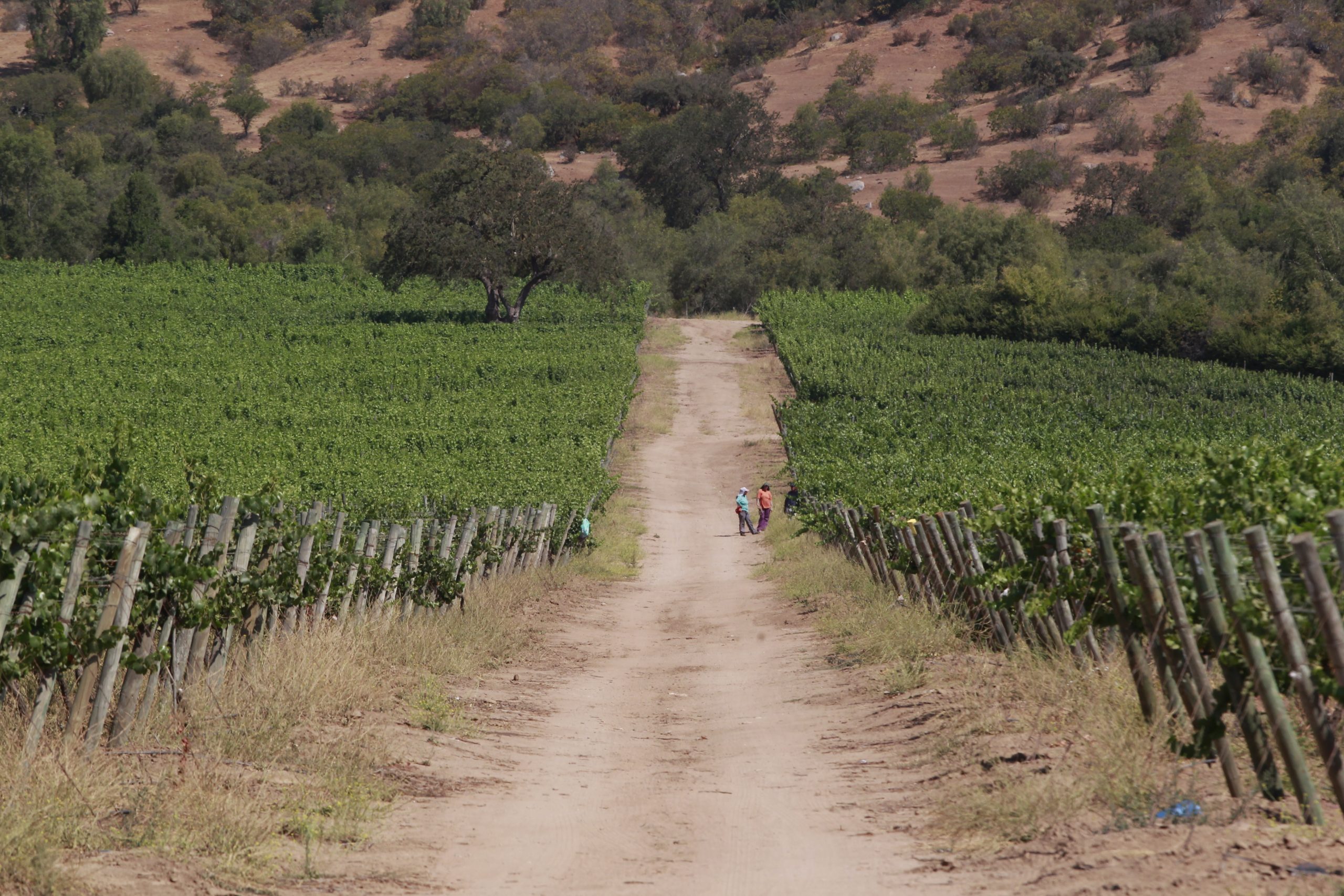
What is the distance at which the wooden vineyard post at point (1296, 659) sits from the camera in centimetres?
635

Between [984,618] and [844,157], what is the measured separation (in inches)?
6111

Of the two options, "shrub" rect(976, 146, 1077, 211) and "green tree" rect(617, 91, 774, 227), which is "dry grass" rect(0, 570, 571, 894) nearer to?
"green tree" rect(617, 91, 774, 227)

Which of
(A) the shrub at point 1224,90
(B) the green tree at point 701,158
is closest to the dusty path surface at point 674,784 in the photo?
(B) the green tree at point 701,158

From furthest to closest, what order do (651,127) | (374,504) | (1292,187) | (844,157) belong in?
(844,157), (651,127), (1292,187), (374,504)

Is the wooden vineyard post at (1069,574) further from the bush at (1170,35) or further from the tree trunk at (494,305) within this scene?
the bush at (1170,35)

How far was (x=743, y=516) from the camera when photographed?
34625 millimetres

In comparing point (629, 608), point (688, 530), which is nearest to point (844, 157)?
point (688, 530)

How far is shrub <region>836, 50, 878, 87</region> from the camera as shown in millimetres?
192500

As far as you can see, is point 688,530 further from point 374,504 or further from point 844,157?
point 844,157

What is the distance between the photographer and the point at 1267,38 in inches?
6954

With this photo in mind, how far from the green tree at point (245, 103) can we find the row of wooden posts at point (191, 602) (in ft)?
557

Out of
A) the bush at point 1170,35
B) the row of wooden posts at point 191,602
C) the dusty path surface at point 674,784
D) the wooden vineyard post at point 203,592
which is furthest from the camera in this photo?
the bush at point 1170,35

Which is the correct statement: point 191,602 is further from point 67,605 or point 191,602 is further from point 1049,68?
point 1049,68

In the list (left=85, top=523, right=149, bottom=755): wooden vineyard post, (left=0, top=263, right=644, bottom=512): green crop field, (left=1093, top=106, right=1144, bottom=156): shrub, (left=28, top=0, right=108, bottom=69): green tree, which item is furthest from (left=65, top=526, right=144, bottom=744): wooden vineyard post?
(left=28, top=0, right=108, bottom=69): green tree
